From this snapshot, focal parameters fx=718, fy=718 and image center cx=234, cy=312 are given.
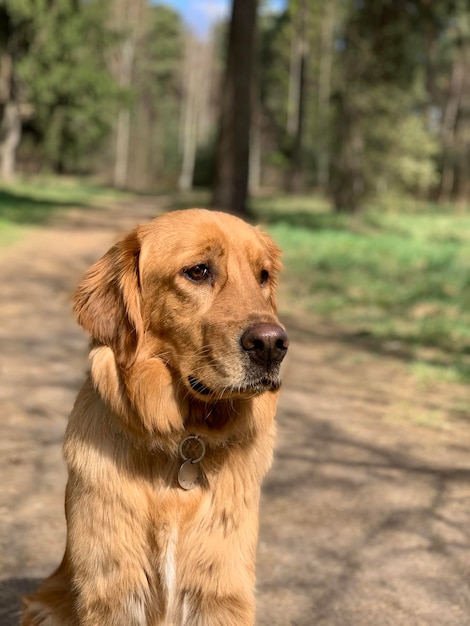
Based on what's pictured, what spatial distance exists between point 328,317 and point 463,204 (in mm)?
26511

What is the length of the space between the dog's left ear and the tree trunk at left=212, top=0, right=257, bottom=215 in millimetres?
14631

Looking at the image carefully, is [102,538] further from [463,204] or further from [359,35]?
[463,204]

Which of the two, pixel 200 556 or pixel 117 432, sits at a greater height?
pixel 117 432

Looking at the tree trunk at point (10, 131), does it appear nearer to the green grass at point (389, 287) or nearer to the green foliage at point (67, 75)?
the green foliage at point (67, 75)

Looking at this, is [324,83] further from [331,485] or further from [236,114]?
[331,485]

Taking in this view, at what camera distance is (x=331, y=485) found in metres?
4.81

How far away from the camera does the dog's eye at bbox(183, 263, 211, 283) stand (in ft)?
9.06

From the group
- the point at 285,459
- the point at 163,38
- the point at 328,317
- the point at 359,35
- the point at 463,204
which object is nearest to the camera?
the point at 285,459

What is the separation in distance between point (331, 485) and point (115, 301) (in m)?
2.66

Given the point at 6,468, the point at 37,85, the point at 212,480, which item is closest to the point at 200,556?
the point at 212,480

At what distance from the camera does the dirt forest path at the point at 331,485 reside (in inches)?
137

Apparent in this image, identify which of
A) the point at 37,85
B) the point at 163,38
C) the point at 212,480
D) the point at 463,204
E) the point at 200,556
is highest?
the point at 163,38

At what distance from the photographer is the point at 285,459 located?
5277mm

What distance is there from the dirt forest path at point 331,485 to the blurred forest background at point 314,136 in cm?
126
